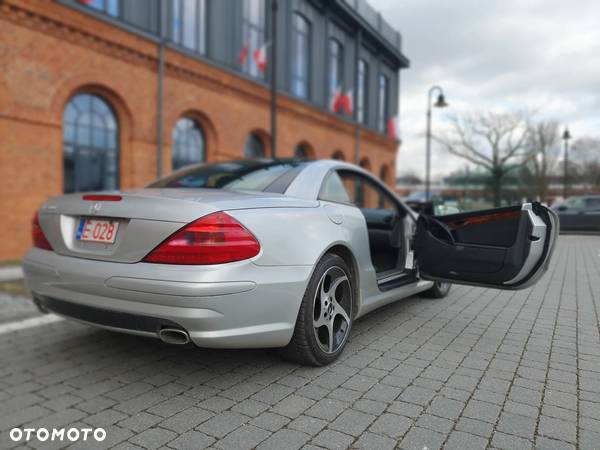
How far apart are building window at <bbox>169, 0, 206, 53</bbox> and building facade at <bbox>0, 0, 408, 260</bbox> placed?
1.5 inches

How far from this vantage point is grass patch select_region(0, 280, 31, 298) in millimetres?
6047

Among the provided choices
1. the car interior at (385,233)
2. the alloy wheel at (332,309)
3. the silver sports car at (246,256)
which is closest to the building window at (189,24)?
the car interior at (385,233)

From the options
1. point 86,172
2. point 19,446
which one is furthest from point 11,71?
point 19,446

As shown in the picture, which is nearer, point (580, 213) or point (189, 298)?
point (189, 298)

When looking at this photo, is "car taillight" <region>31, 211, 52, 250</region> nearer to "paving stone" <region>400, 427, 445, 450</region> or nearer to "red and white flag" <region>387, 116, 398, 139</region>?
"paving stone" <region>400, 427, 445, 450</region>

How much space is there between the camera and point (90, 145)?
1130 centimetres

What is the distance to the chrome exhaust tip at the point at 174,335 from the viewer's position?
2.59 metres

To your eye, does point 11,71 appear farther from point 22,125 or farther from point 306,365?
point 306,365

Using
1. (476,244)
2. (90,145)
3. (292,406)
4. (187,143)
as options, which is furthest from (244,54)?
(292,406)

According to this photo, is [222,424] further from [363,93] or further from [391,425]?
[363,93]

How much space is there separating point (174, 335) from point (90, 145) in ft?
32.7

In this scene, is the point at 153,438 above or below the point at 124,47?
below

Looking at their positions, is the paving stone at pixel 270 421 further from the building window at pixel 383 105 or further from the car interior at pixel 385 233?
the building window at pixel 383 105

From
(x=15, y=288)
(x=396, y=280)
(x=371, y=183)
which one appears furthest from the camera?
(x=15, y=288)
